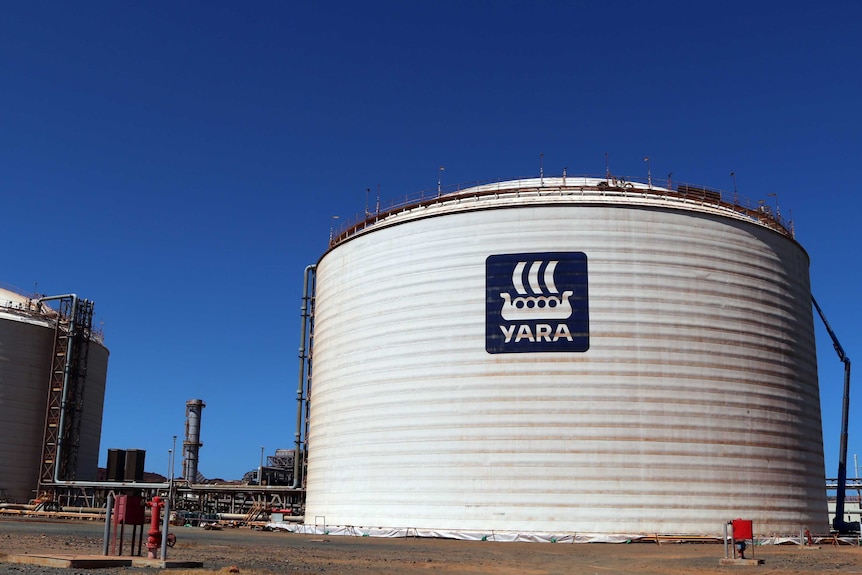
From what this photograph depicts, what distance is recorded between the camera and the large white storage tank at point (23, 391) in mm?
68188

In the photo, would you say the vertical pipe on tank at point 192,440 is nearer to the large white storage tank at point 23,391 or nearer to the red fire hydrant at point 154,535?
the large white storage tank at point 23,391

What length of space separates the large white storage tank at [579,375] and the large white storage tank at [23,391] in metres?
33.1

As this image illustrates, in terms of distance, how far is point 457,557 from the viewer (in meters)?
30.9

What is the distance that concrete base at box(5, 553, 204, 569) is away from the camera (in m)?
21.7

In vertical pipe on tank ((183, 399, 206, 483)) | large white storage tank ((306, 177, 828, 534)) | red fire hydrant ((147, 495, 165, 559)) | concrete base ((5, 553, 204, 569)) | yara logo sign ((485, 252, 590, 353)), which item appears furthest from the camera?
vertical pipe on tank ((183, 399, 206, 483))

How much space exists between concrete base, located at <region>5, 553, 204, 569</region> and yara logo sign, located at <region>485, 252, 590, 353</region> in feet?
77.2

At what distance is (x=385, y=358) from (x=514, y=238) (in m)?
9.55

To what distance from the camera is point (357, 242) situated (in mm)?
51438

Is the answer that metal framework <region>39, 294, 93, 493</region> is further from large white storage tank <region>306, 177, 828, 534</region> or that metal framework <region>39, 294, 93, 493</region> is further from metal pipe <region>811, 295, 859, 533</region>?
metal pipe <region>811, 295, 859, 533</region>

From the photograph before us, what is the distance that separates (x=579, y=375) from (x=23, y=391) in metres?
48.5

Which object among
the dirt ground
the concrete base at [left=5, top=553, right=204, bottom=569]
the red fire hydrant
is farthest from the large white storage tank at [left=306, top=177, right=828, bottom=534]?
the concrete base at [left=5, top=553, right=204, bottom=569]

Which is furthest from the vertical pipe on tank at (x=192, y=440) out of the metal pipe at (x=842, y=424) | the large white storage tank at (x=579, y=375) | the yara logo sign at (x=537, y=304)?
the metal pipe at (x=842, y=424)

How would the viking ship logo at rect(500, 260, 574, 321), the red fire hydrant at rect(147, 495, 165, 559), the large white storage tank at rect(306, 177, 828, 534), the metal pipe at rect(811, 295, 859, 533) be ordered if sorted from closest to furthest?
the red fire hydrant at rect(147, 495, 165, 559), the large white storage tank at rect(306, 177, 828, 534), the viking ship logo at rect(500, 260, 574, 321), the metal pipe at rect(811, 295, 859, 533)

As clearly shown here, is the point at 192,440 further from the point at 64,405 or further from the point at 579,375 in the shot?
the point at 579,375
